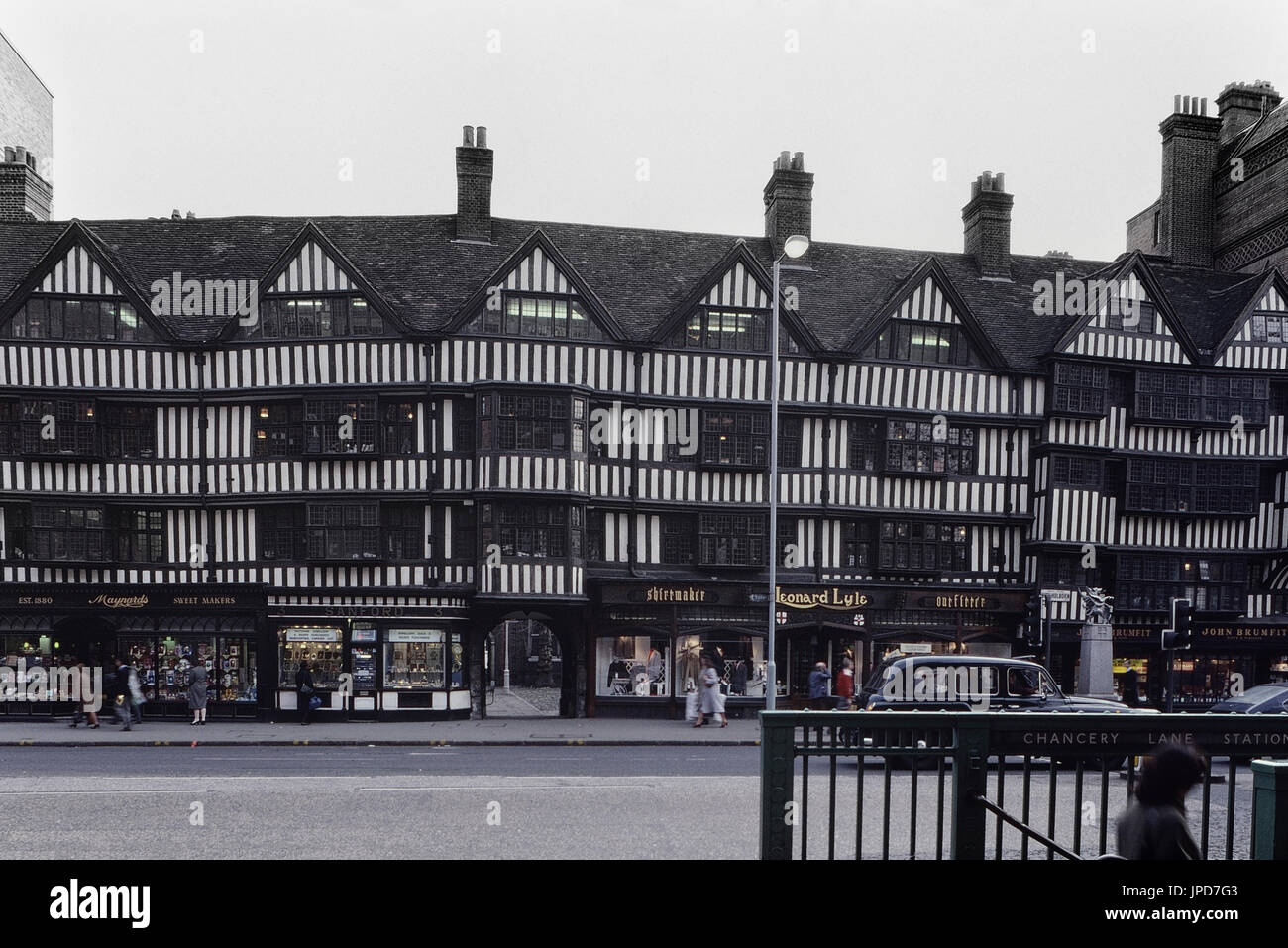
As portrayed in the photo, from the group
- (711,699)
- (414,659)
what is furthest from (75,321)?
(711,699)

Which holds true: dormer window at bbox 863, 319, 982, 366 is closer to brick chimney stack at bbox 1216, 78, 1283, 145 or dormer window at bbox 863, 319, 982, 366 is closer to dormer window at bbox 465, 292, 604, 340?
dormer window at bbox 465, 292, 604, 340

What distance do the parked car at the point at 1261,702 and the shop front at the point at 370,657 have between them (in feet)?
55.8

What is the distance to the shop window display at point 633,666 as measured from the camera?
25219 mm

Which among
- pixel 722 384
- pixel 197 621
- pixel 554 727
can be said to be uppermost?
pixel 722 384

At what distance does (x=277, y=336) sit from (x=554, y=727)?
39.7 feet

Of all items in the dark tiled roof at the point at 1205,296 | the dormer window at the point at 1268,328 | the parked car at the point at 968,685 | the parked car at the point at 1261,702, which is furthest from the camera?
the dark tiled roof at the point at 1205,296

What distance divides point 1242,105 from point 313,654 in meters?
34.4

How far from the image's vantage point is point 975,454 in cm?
2650

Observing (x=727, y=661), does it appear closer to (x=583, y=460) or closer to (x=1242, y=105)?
(x=583, y=460)

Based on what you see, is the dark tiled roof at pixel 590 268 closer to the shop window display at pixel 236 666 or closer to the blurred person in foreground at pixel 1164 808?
the shop window display at pixel 236 666

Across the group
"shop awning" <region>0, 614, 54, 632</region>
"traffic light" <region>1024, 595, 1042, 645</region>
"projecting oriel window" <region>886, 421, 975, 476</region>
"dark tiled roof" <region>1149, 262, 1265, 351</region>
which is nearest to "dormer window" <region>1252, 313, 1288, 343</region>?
"dark tiled roof" <region>1149, 262, 1265, 351</region>

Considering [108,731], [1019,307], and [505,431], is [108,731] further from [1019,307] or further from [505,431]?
[1019,307]

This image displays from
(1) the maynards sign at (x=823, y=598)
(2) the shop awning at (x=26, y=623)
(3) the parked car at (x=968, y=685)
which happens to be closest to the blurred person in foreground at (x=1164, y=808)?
(3) the parked car at (x=968, y=685)
